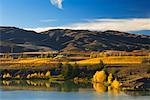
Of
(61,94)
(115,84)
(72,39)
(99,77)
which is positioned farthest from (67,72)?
(72,39)

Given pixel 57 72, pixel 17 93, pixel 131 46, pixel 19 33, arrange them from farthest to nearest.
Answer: pixel 19 33 → pixel 131 46 → pixel 57 72 → pixel 17 93

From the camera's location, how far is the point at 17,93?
13906 mm

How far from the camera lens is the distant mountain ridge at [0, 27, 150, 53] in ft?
164

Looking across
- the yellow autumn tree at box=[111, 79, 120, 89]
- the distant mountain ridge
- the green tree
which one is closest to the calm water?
the yellow autumn tree at box=[111, 79, 120, 89]

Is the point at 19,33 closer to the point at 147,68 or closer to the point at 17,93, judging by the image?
the point at 147,68

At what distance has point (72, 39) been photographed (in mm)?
56594

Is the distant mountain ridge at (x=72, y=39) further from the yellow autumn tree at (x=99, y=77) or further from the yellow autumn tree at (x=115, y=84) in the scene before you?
the yellow autumn tree at (x=115, y=84)

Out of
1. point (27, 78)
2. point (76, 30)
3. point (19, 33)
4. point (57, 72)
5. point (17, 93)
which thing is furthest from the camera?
point (76, 30)

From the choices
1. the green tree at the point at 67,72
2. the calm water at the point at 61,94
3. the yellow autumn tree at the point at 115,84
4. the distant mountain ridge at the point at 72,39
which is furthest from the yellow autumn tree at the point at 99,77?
the distant mountain ridge at the point at 72,39

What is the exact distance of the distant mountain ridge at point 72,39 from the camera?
5006 cm

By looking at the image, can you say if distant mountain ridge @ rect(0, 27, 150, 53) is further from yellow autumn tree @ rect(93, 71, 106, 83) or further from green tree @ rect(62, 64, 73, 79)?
yellow autumn tree @ rect(93, 71, 106, 83)

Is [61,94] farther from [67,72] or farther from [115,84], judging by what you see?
[67,72]

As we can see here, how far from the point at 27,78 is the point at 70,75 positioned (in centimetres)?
192

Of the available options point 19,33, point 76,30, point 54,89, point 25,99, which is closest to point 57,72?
point 54,89
